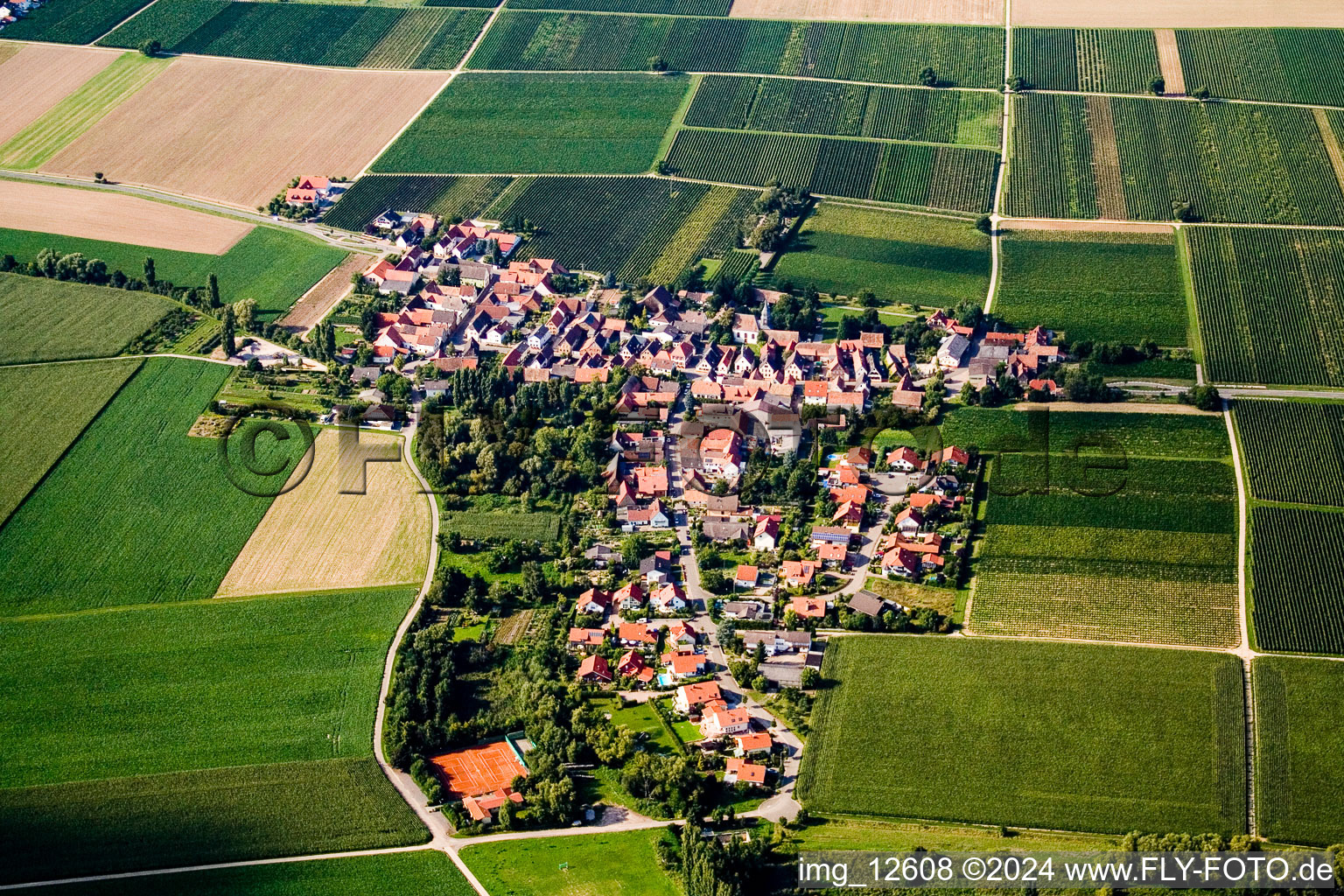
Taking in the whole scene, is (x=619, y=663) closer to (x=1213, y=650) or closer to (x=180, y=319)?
(x=1213, y=650)

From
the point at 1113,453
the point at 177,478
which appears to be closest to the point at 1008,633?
the point at 1113,453

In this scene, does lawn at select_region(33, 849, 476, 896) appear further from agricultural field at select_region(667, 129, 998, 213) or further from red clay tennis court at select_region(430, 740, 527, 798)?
agricultural field at select_region(667, 129, 998, 213)

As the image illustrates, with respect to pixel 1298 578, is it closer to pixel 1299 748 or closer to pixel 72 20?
pixel 1299 748

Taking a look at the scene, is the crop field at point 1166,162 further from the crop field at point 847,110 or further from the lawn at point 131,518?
the lawn at point 131,518

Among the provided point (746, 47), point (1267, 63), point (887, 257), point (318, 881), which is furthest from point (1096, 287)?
point (318, 881)

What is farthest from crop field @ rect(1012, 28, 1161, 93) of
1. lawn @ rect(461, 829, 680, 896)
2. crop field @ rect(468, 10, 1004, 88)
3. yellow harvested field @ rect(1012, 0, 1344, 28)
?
lawn @ rect(461, 829, 680, 896)
